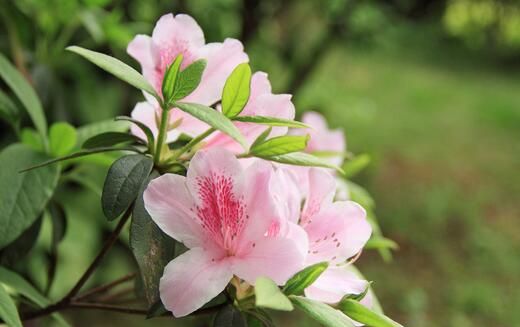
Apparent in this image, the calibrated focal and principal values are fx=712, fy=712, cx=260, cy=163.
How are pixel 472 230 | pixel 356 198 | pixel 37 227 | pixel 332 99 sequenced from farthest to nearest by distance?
pixel 472 230 < pixel 332 99 < pixel 356 198 < pixel 37 227

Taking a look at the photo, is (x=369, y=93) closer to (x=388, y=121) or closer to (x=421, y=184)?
(x=388, y=121)

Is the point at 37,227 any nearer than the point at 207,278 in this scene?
No

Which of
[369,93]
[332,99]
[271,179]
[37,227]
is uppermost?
[271,179]

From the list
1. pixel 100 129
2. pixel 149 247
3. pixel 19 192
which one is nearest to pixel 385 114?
pixel 100 129

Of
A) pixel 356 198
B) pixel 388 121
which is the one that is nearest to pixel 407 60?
pixel 388 121

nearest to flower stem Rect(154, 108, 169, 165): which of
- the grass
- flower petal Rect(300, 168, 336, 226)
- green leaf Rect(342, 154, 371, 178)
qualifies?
flower petal Rect(300, 168, 336, 226)

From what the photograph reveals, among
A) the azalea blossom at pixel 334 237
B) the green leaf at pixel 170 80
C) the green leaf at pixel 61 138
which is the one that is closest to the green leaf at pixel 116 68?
the green leaf at pixel 170 80

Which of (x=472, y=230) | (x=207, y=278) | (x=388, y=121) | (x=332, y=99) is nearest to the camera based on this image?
(x=207, y=278)

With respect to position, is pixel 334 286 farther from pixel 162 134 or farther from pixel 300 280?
pixel 162 134
